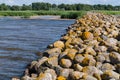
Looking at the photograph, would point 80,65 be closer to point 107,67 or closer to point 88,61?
point 88,61

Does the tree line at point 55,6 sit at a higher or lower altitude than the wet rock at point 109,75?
lower

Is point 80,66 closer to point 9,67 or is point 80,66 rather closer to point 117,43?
point 117,43

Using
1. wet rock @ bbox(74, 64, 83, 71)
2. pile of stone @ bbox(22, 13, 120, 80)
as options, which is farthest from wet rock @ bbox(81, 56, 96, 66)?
wet rock @ bbox(74, 64, 83, 71)

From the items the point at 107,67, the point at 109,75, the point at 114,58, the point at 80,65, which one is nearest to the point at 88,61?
the point at 80,65

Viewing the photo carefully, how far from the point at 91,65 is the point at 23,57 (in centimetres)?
515

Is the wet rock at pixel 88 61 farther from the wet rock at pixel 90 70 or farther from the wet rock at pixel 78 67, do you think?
the wet rock at pixel 90 70

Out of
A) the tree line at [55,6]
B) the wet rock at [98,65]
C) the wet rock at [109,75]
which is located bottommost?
the tree line at [55,6]

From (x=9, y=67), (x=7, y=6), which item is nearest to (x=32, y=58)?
(x=9, y=67)

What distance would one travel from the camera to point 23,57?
11.1 metres

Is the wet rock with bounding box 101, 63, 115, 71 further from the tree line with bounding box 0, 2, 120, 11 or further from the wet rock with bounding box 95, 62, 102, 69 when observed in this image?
the tree line with bounding box 0, 2, 120, 11

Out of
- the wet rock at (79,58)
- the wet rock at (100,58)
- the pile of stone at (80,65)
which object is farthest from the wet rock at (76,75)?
the wet rock at (100,58)

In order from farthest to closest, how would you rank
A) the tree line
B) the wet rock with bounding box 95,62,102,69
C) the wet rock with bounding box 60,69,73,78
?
the tree line
the wet rock with bounding box 95,62,102,69
the wet rock with bounding box 60,69,73,78

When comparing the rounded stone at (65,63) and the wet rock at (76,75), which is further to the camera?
the rounded stone at (65,63)

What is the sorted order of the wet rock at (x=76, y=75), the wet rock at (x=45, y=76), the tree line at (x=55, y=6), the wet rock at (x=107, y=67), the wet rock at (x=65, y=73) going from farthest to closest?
the tree line at (x=55, y=6) < the wet rock at (x=107, y=67) < the wet rock at (x=65, y=73) < the wet rock at (x=76, y=75) < the wet rock at (x=45, y=76)
